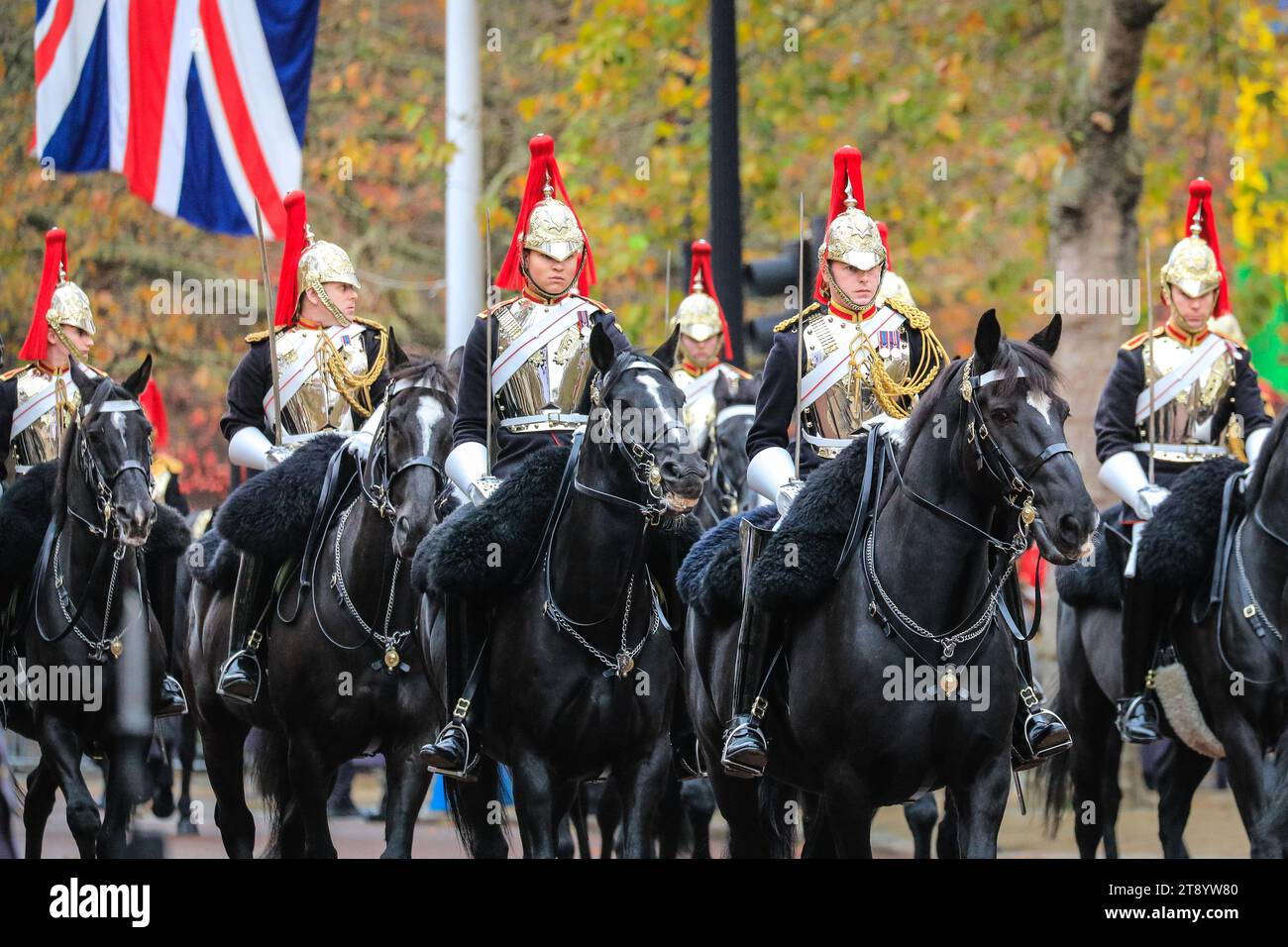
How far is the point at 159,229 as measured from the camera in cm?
2484

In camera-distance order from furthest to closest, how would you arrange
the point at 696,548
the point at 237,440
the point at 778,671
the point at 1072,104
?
the point at 1072,104
the point at 237,440
the point at 696,548
the point at 778,671

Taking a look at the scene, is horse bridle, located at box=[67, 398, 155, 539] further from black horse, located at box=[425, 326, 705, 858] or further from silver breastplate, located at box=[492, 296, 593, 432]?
black horse, located at box=[425, 326, 705, 858]

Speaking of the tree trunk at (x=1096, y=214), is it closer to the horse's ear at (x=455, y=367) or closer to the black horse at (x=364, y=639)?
the horse's ear at (x=455, y=367)

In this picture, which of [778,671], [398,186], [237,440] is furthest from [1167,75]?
[778,671]

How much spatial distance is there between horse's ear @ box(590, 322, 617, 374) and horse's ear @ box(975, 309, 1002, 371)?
1497 mm

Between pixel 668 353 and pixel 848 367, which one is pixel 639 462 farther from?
pixel 848 367

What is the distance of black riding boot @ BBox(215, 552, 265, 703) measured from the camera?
33.8 ft

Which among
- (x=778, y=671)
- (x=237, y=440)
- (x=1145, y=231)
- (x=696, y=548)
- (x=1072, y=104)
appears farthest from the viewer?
(x=1145, y=231)

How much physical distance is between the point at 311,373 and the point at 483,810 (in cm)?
274

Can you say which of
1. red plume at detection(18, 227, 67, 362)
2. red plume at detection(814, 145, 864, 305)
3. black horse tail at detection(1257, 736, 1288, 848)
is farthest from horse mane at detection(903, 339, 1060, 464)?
red plume at detection(18, 227, 67, 362)
